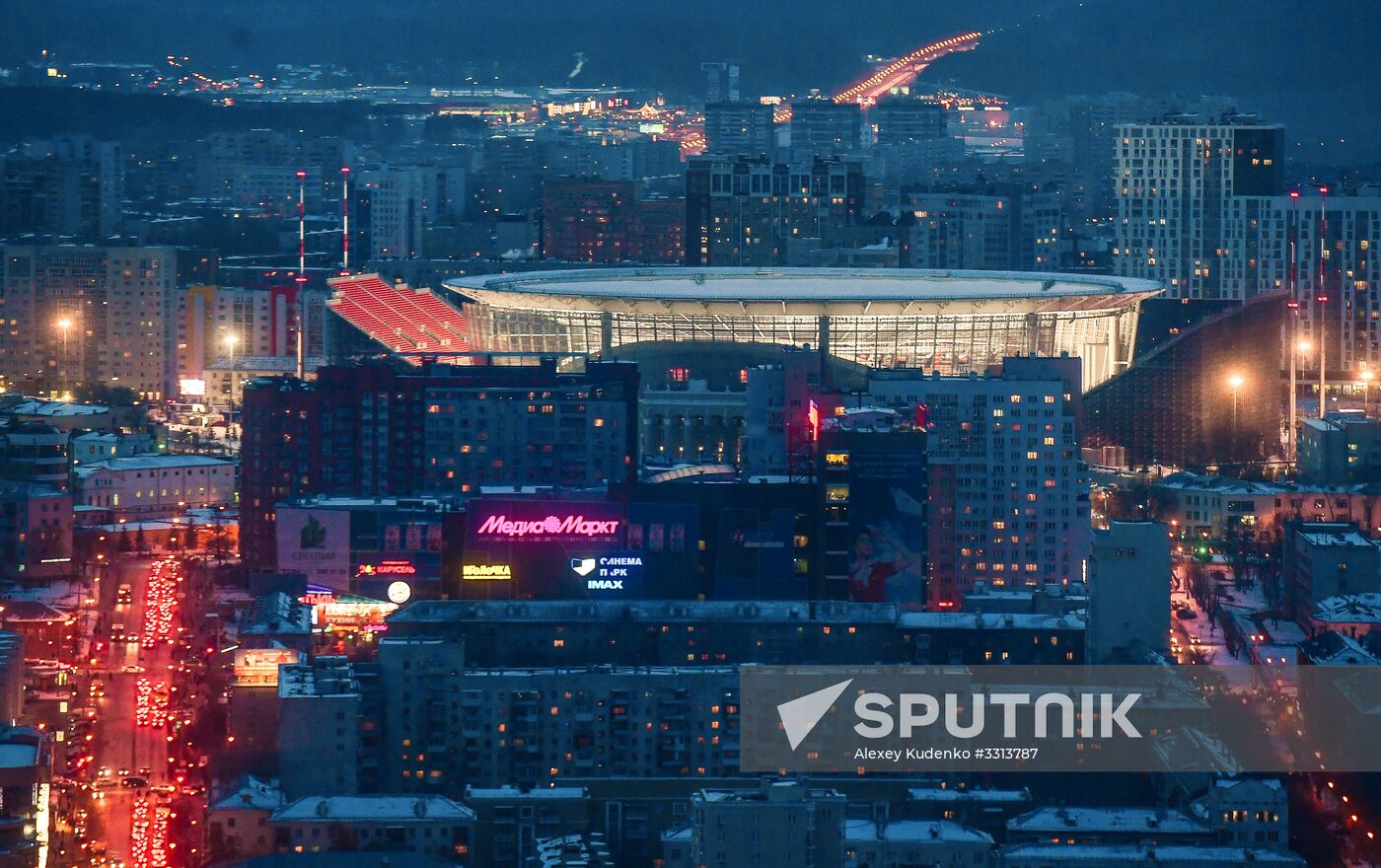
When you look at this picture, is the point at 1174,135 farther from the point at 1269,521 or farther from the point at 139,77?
the point at 139,77

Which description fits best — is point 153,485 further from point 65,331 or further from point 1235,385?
point 1235,385

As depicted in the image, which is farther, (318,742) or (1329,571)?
(1329,571)

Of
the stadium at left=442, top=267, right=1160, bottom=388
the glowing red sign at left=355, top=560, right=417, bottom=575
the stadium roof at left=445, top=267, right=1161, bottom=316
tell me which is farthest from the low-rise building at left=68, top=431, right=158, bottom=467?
the glowing red sign at left=355, top=560, right=417, bottom=575

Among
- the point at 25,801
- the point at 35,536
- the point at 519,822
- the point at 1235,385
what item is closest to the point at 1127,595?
the point at 519,822

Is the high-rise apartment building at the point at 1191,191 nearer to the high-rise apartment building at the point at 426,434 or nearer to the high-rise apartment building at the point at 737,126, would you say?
the high-rise apartment building at the point at 426,434

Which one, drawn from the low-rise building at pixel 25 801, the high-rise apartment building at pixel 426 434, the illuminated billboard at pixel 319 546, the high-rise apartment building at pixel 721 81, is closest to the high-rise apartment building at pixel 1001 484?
the high-rise apartment building at pixel 426 434

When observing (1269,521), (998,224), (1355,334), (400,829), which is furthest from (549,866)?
(998,224)
